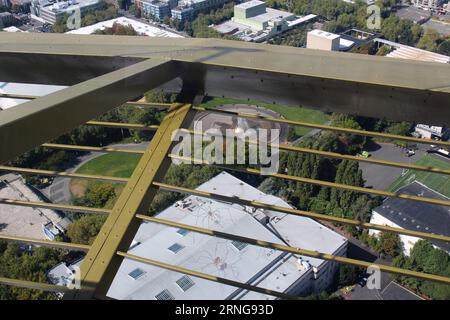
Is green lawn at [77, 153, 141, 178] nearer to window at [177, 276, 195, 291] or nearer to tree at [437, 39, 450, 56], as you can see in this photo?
window at [177, 276, 195, 291]

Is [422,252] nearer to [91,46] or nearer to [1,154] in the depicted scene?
[91,46]

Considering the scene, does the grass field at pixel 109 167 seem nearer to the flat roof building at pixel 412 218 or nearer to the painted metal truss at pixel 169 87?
the flat roof building at pixel 412 218

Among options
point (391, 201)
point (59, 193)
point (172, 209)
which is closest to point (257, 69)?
point (172, 209)

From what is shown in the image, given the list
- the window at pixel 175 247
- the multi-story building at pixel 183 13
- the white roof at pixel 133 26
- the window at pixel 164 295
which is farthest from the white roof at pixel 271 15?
the window at pixel 164 295

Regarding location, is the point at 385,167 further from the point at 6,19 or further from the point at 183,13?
the point at 6,19

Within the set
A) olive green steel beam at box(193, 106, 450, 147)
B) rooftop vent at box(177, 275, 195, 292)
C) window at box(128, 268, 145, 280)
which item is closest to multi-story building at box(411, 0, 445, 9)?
rooftop vent at box(177, 275, 195, 292)

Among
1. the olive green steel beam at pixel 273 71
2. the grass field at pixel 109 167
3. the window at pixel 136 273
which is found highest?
the olive green steel beam at pixel 273 71
